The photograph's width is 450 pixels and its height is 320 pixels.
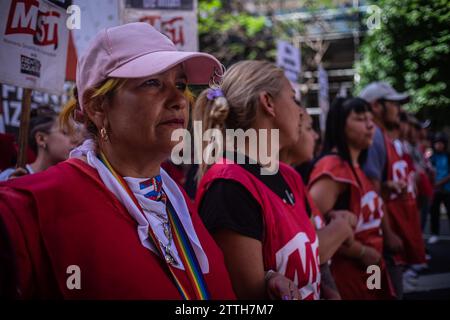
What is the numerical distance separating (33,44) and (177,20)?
1.76 metres

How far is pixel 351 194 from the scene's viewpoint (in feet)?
9.25

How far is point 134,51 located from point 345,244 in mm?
1661

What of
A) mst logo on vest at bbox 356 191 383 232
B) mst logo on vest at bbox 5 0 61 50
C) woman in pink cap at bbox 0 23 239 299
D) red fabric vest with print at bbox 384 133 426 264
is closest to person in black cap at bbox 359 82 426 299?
red fabric vest with print at bbox 384 133 426 264

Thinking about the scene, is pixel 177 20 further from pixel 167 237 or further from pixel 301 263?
pixel 167 237

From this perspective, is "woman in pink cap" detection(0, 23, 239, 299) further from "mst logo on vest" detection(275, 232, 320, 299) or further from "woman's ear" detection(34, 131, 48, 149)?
"woman's ear" detection(34, 131, 48, 149)

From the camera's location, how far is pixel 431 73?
→ 2146 mm

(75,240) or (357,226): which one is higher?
(75,240)

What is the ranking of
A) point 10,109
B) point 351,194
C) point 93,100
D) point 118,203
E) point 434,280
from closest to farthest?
point 118,203
point 93,100
point 351,194
point 10,109
point 434,280

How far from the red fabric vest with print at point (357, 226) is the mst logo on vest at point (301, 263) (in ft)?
2.71

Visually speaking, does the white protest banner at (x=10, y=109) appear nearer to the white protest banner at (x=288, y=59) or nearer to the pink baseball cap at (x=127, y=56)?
the pink baseball cap at (x=127, y=56)

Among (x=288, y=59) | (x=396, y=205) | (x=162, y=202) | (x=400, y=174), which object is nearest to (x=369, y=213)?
(x=396, y=205)

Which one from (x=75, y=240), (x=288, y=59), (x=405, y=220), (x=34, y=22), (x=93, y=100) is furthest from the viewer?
(x=288, y=59)

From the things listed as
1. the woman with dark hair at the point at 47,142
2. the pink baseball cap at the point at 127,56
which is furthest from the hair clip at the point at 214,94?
the woman with dark hair at the point at 47,142
